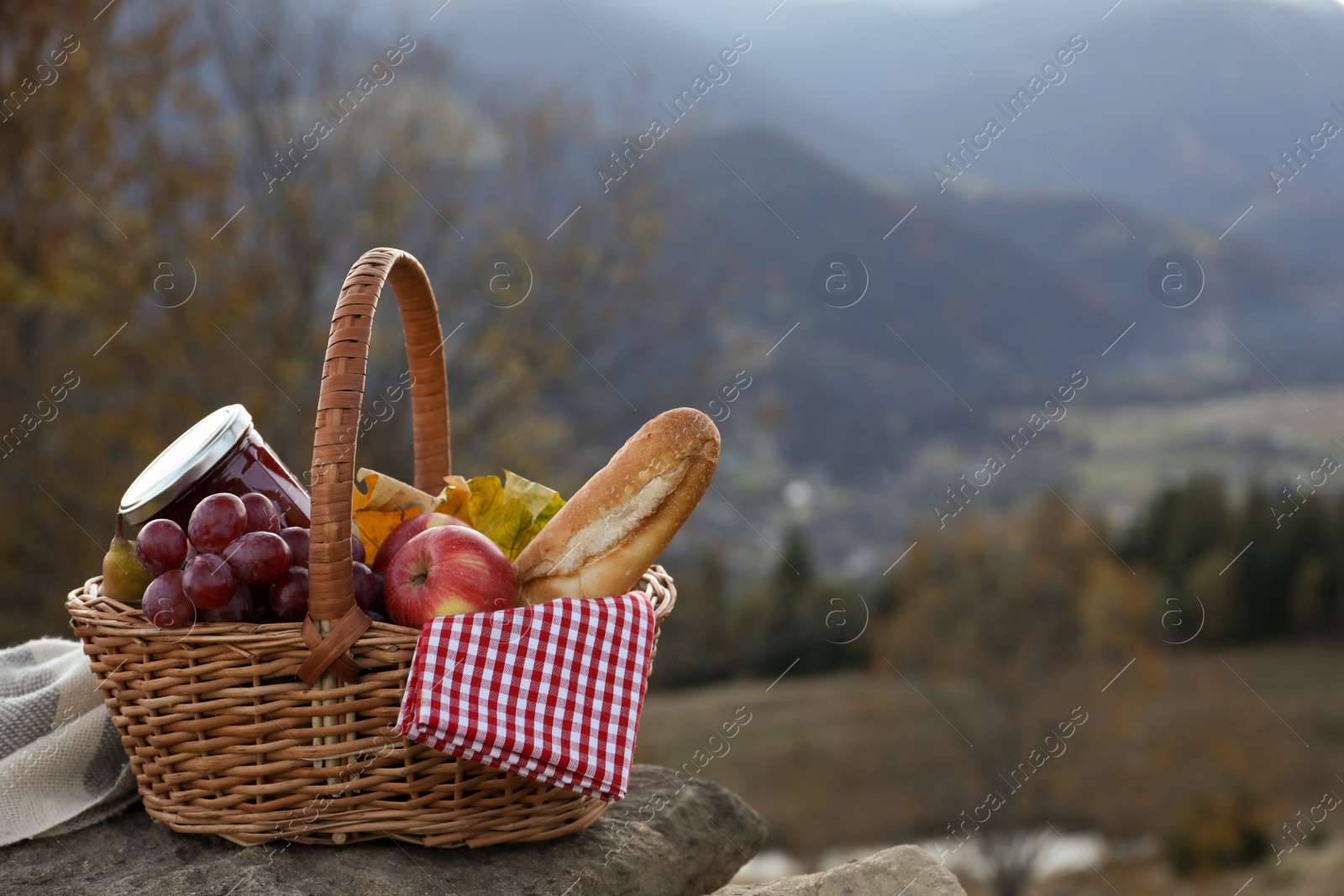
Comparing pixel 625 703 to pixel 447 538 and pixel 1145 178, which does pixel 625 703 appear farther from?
pixel 1145 178

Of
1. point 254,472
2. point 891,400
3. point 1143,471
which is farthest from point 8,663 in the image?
point 1143,471

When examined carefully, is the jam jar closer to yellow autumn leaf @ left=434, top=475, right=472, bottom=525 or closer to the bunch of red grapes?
the bunch of red grapes

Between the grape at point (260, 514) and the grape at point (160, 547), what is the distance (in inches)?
3.9

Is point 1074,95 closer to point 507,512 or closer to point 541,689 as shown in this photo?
point 507,512

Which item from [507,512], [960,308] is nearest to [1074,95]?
[960,308]

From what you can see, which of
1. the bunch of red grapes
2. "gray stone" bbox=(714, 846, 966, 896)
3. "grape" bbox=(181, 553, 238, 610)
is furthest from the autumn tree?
"grape" bbox=(181, 553, 238, 610)

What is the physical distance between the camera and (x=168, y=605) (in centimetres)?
146

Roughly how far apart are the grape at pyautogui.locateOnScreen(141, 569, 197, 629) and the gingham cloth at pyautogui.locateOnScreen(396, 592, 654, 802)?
1.14ft

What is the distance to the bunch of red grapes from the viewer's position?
4.78ft

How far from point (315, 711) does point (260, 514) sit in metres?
0.34

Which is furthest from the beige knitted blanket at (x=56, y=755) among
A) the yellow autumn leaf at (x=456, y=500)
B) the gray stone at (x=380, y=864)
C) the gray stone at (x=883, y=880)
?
the gray stone at (x=883, y=880)

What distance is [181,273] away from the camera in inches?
266

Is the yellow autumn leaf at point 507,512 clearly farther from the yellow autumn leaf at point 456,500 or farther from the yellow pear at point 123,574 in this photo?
the yellow pear at point 123,574

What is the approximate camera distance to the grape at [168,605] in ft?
4.78
